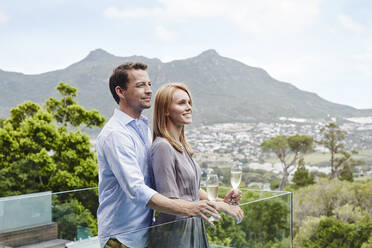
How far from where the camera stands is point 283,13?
38.6 metres

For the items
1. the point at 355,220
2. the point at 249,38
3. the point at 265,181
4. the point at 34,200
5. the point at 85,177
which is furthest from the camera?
the point at 249,38

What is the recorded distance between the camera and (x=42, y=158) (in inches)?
311

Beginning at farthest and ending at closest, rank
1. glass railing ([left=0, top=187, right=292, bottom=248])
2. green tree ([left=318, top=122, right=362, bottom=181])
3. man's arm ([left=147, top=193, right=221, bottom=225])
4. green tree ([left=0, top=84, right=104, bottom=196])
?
1. green tree ([left=318, top=122, right=362, bottom=181])
2. green tree ([left=0, top=84, right=104, bottom=196])
3. glass railing ([left=0, top=187, right=292, bottom=248])
4. man's arm ([left=147, top=193, right=221, bottom=225])

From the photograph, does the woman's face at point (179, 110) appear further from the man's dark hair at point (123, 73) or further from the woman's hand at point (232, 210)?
the woman's hand at point (232, 210)

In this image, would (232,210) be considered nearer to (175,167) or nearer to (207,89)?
(175,167)

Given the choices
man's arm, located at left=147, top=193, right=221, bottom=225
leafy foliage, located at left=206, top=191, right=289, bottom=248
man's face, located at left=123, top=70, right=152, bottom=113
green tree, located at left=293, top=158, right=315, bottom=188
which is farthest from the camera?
green tree, located at left=293, top=158, right=315, bottom=188

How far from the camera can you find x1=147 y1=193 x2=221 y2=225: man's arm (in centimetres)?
177

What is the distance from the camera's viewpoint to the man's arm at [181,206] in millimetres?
1767

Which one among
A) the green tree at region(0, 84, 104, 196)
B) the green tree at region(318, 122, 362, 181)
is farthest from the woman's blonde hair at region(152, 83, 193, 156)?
the green tree at region(318, 122, 362, 181)

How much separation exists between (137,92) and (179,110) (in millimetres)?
225

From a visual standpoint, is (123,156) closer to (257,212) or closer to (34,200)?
(257,212)

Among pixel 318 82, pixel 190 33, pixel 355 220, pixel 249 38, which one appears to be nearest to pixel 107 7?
pixel 190 33

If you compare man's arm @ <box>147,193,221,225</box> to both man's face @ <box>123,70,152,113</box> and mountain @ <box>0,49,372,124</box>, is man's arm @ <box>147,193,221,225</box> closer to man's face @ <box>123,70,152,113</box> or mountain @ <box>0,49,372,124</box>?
man's face @ <box>123,70,152,113</box>

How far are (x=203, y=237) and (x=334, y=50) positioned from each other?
119ft
